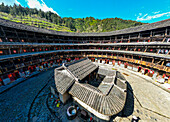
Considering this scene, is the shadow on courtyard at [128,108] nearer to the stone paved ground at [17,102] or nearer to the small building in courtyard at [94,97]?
the small building in courtyard at [94,97]

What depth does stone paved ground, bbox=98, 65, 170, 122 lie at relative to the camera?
949cm

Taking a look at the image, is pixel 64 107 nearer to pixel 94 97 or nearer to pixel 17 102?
pixel 94 97

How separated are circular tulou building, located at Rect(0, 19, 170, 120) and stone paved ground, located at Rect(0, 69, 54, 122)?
566 centimetres

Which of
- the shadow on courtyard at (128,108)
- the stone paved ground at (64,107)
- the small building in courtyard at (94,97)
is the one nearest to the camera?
the small building in courtyard at (94,97)

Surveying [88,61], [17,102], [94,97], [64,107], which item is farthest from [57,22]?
[94,97]

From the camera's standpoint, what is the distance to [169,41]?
18.7 m

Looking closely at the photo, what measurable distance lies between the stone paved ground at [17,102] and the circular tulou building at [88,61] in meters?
5.66

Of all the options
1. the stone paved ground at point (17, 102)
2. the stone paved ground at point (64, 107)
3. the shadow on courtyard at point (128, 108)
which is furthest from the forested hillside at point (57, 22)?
the shadow on courtyard at point (128, 108)

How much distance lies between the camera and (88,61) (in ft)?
66.2

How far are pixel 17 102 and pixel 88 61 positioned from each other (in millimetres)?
17951

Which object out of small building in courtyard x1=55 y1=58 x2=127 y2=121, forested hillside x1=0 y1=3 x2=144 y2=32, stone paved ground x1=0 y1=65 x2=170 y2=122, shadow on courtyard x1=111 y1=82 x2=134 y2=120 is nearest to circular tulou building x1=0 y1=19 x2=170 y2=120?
small building in courtyard x1=55 y1=58 x2=127 y2=121

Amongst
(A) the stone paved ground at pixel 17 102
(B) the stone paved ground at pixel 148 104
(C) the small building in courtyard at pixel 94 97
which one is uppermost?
(C) the small building in courtyard at pixel 94 97

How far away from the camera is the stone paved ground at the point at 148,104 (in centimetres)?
949

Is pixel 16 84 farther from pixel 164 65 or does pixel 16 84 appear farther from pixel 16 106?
pixel 164 65
